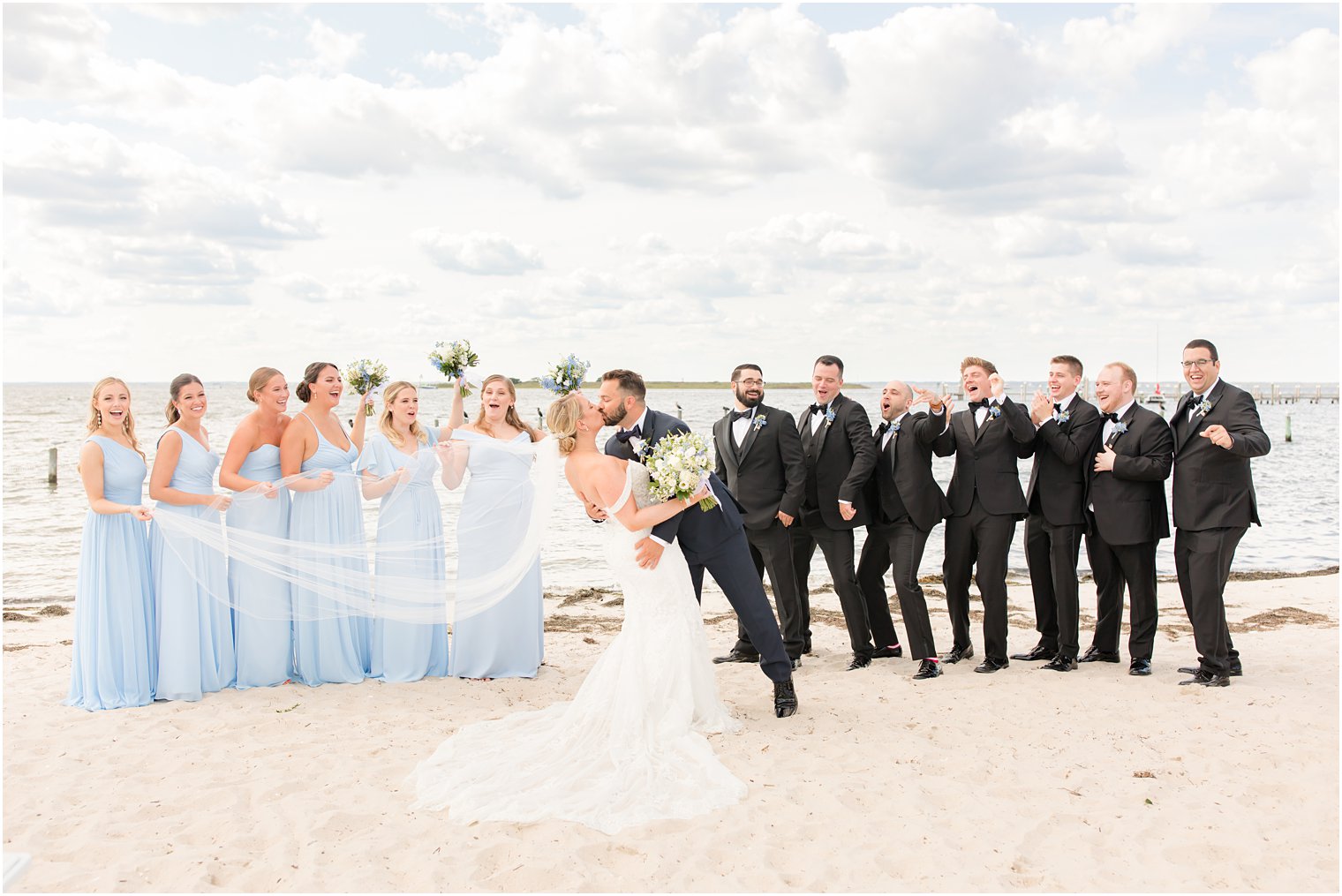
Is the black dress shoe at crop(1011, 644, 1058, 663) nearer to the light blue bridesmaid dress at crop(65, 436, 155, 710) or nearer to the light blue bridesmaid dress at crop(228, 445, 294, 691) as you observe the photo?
the light blue bridesmaid dress at crop(228, 445, 294, 691)

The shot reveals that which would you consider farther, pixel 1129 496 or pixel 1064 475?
pixel 1064 475

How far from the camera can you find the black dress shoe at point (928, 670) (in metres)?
6.67

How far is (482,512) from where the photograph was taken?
6.70 metres

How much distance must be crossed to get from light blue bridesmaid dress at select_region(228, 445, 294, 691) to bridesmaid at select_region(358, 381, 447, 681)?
2.09ft

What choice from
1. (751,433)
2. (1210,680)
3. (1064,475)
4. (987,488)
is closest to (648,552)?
(751,433)

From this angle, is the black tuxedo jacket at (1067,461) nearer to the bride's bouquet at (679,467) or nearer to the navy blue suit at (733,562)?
the navy blue suit at (733,562)

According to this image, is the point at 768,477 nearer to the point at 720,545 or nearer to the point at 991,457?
the point at 720,545

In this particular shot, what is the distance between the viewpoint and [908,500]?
669 cm

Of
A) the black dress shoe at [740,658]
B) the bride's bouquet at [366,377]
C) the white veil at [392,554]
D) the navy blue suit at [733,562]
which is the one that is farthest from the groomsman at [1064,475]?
the bride's bouquet at [366,377]

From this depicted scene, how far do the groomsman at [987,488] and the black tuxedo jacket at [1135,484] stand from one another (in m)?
0.58

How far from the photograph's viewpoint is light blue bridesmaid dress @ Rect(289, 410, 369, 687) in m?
6.49

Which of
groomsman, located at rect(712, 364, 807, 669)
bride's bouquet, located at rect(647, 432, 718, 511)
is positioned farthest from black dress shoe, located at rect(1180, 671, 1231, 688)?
bride's bouquet, located at rect(647, 432, 718, 511)

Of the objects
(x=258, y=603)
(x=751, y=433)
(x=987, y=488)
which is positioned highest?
(x=751, y=433)

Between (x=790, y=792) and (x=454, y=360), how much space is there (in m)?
4.23
